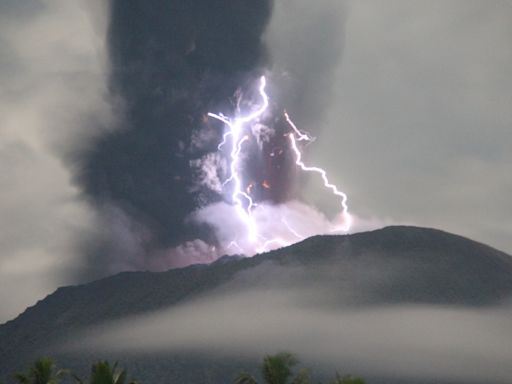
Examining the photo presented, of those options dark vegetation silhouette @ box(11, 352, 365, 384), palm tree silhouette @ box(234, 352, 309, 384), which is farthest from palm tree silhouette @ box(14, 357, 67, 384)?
palm tree silhouette @ box(234, 352, 309, 384)

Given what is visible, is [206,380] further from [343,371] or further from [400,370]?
[400,370]

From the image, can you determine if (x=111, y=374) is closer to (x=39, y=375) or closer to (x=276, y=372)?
(x=39, y=375)

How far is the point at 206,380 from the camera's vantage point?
655ft

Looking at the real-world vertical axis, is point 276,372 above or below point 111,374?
above

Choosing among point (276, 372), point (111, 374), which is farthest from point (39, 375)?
point (276, 372)

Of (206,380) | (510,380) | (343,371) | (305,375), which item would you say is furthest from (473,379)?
(305,375)

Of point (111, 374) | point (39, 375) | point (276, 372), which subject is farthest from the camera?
point (276, 372)

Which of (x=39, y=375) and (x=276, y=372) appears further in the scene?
(x=276, y=372)

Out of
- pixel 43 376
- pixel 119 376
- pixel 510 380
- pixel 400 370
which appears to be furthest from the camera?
pixel 400 370

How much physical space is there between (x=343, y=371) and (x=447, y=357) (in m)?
32.7

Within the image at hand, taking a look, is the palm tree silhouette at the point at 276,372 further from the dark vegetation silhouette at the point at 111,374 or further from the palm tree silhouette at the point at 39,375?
the palm tree silhouette at the point at 39,375

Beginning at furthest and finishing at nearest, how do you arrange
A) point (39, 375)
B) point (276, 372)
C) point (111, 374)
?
point (276, 372) < point (39, 375) < point (111, 374)

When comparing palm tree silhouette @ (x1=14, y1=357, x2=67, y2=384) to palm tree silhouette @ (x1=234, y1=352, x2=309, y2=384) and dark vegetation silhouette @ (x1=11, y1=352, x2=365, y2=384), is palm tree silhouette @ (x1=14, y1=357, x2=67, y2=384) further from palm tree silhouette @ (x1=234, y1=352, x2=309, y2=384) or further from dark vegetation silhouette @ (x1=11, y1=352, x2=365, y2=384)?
palm tree silhouette @ (x1=234, y1=352, x2=309, y2=384)

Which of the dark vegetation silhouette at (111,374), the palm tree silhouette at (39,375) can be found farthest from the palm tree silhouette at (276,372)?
the palm tree silhouette at (39,375)
